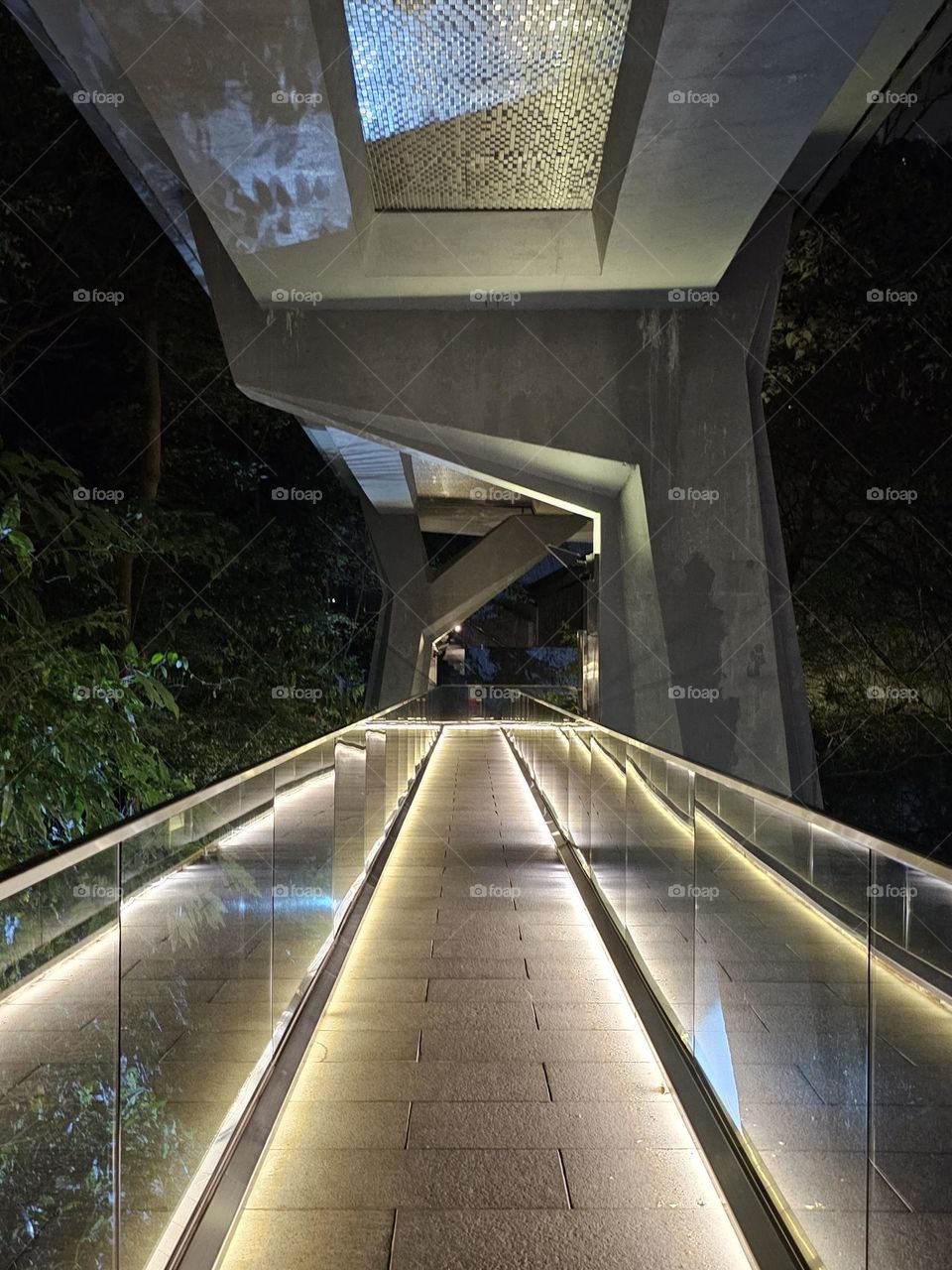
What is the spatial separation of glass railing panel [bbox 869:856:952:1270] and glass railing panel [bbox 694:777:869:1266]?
62mm

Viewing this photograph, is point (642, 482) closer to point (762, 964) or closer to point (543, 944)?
point (543, 944)

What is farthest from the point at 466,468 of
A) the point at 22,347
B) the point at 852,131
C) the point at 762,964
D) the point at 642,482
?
the point at 762,964

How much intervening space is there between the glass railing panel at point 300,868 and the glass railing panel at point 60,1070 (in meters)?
1.87

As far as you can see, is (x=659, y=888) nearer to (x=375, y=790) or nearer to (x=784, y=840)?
(x=784, y=840)

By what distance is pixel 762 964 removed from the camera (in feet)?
9.57

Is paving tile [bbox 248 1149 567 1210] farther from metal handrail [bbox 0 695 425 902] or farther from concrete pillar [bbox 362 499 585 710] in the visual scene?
concrete pillar [bbox 362 499 585 710]

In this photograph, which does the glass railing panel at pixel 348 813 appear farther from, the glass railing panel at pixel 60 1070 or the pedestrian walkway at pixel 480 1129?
the glass railing panel at pixel 60 1070

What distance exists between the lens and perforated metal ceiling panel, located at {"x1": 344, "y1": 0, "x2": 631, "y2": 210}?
296 inches

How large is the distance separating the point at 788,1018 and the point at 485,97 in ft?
25.0

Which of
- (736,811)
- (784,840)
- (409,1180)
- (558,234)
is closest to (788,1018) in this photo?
(784,840)

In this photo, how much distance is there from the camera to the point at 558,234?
33.9 ft

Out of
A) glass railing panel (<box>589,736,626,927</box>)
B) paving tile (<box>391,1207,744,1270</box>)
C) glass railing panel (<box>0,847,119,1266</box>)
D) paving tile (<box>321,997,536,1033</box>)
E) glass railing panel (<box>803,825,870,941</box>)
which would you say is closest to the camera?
glass railing panel (<box>0,847,119,1266</box>)

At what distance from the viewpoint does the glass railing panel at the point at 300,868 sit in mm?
4129

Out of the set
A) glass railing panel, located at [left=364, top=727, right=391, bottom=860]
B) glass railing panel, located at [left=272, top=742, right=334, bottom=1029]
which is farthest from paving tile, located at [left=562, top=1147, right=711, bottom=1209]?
glass railing panel, located at [left=364, top=727, right=391, bottom=860]
